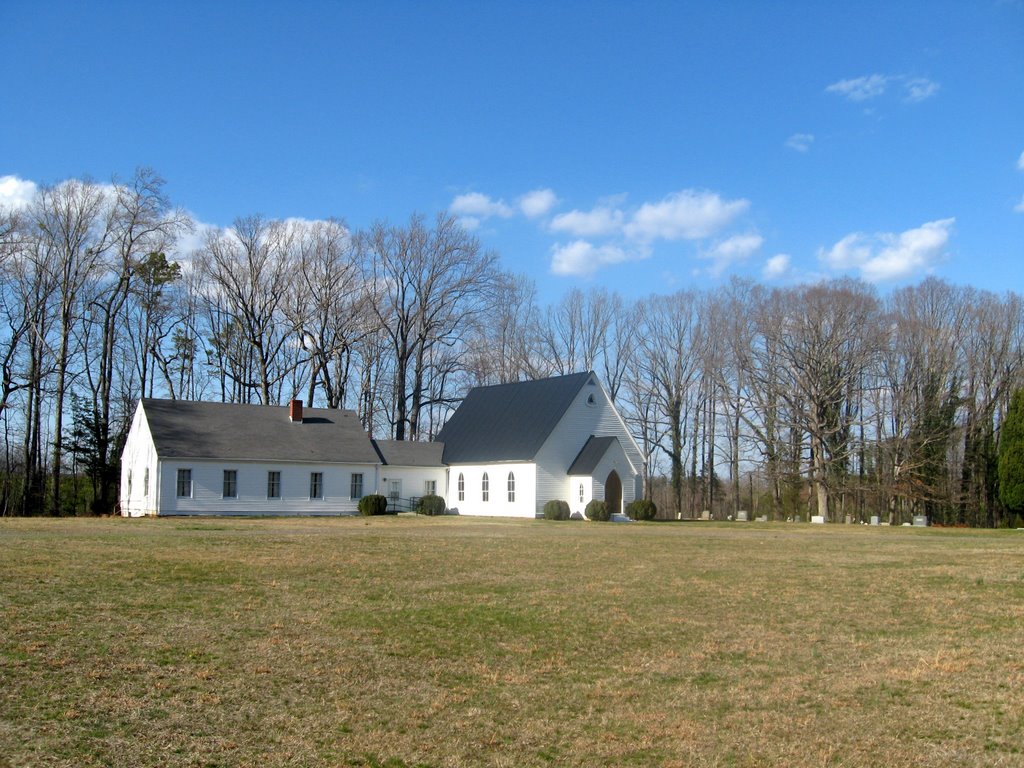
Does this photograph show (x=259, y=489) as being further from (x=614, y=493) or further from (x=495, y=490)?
(x=614, y=493)

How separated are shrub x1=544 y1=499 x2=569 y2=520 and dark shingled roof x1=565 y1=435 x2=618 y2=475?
2.11 metres

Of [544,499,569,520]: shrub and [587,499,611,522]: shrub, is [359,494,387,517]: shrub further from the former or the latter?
[587,499,611,522]: shrub

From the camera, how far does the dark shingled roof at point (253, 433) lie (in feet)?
140

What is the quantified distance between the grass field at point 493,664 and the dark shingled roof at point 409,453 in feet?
103

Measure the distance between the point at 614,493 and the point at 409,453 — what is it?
11476 mm

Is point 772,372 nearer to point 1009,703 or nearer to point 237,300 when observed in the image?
point 237,300

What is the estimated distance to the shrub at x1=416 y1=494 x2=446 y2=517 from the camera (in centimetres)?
4809

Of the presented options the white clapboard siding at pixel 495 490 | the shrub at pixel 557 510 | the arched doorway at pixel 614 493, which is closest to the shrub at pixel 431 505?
the white clapboard siding at pixel 495 490

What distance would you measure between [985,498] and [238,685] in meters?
57.9

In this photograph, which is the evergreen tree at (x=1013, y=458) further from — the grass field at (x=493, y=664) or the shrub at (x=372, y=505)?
the grass field at (x=493, y=664)

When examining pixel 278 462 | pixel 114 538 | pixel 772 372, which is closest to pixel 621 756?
pixel 114 538

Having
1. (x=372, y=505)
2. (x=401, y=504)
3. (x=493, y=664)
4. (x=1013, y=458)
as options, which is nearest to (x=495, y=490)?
(x=401, y=504)

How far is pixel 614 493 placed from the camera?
4694 cm

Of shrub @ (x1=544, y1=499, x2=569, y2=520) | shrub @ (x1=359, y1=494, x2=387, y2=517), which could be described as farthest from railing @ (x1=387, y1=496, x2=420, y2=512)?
shrub @ (x1=544, y1=499, x2=569, y2=520)
